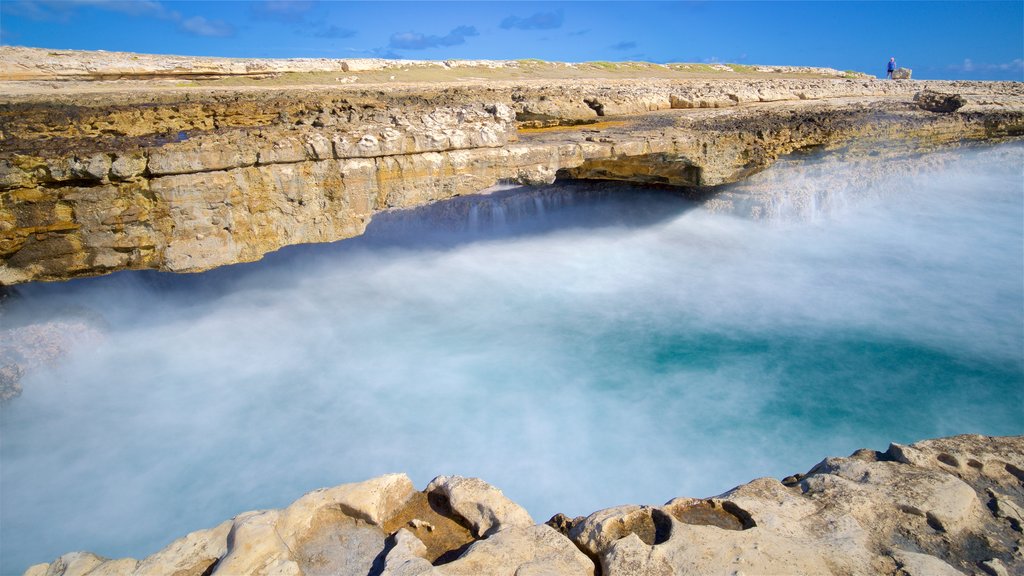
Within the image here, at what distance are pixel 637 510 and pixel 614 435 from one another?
10.4 feet

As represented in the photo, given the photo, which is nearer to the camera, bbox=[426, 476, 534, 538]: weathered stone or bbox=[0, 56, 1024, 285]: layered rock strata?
bbox=[426, 476, 534, 538]: weathered stone

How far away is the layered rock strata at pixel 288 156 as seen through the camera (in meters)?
5.18

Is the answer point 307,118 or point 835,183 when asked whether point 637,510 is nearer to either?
point 307,118

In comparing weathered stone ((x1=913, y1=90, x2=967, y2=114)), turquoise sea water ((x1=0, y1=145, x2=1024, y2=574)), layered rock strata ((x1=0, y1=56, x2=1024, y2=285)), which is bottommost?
turquoise sea water ((x1=0, y1=145, x2=1024, y2=574))

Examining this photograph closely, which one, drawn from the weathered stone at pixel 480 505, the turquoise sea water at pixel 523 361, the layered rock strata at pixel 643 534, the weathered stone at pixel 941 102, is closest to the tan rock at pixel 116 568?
the layered rock strata at pixel 643 534

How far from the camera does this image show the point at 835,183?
1139 centimetres

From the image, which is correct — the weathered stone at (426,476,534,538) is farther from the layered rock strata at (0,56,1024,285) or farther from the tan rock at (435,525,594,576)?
the layered rock strata at (0,56,1024,285)

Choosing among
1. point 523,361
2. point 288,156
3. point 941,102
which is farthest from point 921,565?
point 941,102

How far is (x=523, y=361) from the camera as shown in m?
7.39

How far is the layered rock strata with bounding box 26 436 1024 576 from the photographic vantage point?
2.58 m

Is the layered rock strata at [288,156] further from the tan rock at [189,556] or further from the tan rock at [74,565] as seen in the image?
the tan rock at [189,556]

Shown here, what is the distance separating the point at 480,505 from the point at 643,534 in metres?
0.91

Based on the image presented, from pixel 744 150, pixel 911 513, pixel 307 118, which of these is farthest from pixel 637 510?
pixel 744 150

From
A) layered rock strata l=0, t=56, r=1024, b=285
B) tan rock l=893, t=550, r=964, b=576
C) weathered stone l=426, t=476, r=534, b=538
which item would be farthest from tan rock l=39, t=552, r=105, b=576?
tan rock l=893, t=550, r=964, b=576
